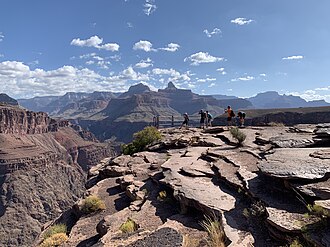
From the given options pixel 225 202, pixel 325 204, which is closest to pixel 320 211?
pixel 325 204

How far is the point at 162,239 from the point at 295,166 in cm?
497

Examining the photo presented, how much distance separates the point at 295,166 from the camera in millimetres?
9367

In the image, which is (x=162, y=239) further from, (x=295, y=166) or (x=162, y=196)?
(x=295, y=166)

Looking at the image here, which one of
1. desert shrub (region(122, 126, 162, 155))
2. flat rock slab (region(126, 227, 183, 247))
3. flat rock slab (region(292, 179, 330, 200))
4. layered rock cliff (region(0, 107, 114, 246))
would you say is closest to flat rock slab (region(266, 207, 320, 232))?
flat rock slab (region(292, 179, 330, 200))

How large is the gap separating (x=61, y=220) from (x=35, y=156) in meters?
152

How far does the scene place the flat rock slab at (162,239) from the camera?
24.3 ft

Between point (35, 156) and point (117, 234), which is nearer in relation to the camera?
point (117, 234)

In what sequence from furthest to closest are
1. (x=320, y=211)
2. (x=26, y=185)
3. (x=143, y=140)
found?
(x=26, y=185), (x=143, y=140), (x=320, y=211)

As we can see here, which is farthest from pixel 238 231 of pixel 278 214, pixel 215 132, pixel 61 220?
pixel 215 132

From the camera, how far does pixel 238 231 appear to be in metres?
7.52

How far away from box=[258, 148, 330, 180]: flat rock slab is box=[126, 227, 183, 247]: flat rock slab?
362 centimetres

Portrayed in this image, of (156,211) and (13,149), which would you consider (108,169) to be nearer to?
(156,211)

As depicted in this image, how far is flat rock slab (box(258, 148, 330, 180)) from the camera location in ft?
28.1

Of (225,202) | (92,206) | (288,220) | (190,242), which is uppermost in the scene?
(288,220)
